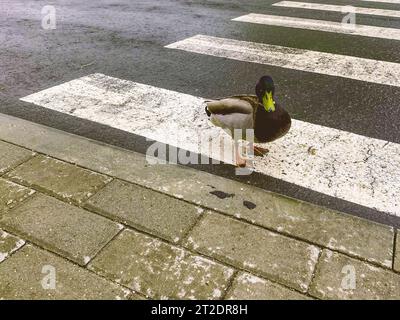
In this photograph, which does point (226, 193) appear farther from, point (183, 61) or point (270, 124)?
point (183, 61)

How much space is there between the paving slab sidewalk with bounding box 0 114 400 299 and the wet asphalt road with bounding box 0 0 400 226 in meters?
0.38

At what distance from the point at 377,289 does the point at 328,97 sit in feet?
9.05

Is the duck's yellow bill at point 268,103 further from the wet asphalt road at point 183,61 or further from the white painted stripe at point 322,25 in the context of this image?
the white painted stripe at point 322,25

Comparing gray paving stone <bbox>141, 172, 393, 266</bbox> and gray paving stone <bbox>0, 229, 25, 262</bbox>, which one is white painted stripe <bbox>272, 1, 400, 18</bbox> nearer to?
gray paving stone <bbox>141, 172, 393, 266</bbox>

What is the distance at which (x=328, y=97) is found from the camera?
438 cm

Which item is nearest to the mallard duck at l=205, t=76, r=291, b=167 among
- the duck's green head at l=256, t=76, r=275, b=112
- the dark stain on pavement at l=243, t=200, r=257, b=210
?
the duck's green head at l=256, t=76, r=275, b=112

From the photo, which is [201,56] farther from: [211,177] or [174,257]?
[174,257]

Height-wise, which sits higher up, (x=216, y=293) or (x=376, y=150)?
(x=376, y=150)

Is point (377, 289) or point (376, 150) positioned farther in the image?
point (376, 150)

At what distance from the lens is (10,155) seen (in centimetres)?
328

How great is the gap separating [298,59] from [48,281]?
14.8 ft
